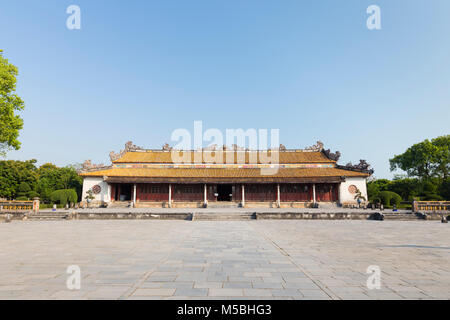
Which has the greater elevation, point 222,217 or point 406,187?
point 406,187

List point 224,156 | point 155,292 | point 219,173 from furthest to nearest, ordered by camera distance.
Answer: point 224,156 → point 219,173 → point 155,292

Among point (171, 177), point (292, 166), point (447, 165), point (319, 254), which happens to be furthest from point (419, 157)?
point (319, 254)

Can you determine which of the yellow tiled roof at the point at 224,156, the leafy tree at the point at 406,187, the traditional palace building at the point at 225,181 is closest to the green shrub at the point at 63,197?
the traditional palace building at the point at 225,181

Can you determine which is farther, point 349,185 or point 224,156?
point 224,156

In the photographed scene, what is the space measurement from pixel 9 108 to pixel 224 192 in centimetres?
2417

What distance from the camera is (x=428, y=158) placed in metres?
40.6


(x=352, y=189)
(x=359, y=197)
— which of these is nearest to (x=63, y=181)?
(x=352, y=189)

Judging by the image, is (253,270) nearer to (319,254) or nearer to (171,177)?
(319,254)

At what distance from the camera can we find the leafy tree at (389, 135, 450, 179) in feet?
130

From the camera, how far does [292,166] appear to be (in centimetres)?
3241

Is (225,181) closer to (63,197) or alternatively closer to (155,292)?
(63,197)

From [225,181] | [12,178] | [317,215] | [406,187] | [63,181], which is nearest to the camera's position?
[317,215]

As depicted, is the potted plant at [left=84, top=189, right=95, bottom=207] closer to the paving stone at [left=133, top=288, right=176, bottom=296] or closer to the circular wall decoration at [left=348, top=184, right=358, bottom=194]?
the paving stone at [left=133, top=288, right=176, bottom=296]
